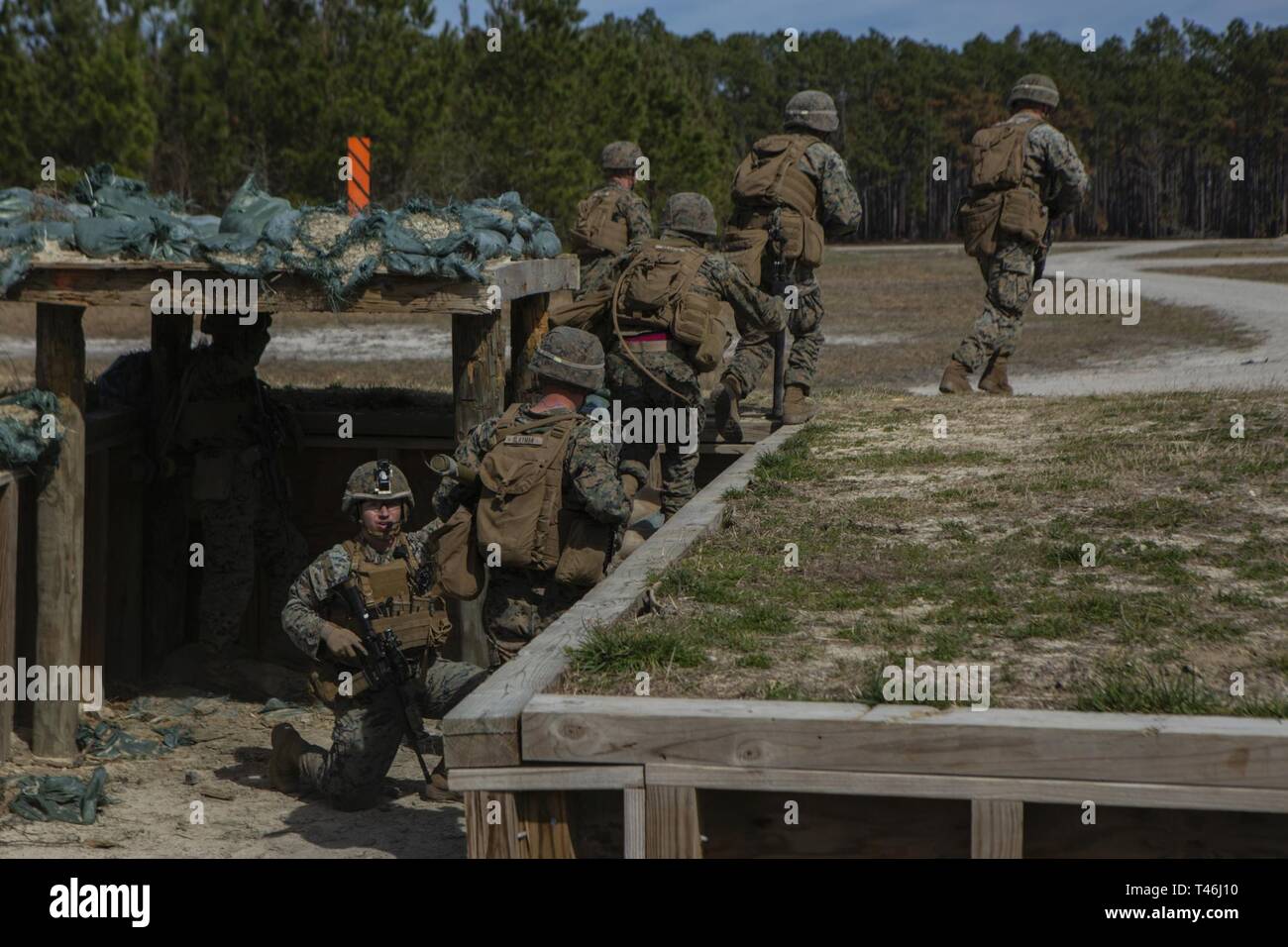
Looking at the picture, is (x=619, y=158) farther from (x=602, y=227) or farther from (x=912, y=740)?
(x=912, y=740)

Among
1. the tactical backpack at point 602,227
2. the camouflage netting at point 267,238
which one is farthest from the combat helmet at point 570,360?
the tactical backpack at point 602,227

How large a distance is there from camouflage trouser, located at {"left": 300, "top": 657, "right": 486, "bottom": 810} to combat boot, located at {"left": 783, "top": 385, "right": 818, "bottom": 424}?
12.7 feet

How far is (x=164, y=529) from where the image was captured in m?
10.2

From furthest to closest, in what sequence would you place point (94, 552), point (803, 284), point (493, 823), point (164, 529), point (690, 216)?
point (803, 284)
point (164, 529)
point (94, 552)
point (690, 216)
point (493, 823)

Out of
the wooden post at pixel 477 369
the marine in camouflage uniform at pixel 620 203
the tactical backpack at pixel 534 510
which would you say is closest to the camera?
the tactical backpack at pixel 534 510

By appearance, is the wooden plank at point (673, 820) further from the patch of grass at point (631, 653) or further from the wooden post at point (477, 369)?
the wooden post at point (477, 369)

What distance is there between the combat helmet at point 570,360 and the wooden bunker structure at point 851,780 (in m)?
2.16

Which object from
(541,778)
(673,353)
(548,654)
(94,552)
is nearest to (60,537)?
(94,552)

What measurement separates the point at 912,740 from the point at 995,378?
734cm

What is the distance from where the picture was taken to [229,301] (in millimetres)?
8117

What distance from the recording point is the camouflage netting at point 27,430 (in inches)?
317

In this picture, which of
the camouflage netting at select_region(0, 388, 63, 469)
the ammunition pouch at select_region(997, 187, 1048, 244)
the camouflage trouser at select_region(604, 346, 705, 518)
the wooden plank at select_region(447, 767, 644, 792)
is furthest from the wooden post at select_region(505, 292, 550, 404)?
the wooden plank at select_region(447, 767, 644, 792)

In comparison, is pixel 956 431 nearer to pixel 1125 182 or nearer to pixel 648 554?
pixel 648 554
